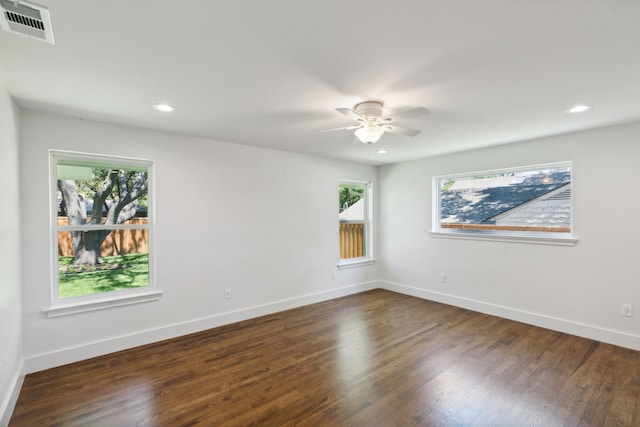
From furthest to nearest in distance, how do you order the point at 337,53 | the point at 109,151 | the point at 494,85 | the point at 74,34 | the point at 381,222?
the point at 381,222, the point at 109,151, the point at 494,85, the point at 337,53, the point at 74,34

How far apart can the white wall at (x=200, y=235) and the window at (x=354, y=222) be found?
26 cm

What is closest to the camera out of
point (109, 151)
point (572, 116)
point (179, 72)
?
point (179, 72)

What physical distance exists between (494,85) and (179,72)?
83.7 inches

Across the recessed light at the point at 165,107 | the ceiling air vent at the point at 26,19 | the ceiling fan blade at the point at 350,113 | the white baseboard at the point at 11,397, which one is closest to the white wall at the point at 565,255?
the ceiling fan blade at the point at 350,113

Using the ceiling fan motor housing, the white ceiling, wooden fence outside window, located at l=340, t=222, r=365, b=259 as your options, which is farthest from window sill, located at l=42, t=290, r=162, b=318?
wooden fence outside window, located at l=340, t=222, r=365, b=259

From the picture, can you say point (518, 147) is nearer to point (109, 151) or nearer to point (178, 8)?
point (178, 8)

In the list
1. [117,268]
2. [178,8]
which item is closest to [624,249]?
[178,8]

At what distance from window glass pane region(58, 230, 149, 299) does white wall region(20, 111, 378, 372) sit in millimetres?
178

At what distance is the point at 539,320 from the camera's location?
3.60 m

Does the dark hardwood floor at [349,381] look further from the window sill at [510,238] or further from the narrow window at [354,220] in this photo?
the narrow window at [354,220]

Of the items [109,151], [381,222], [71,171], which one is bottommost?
[381,222]

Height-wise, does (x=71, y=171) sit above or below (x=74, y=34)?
below

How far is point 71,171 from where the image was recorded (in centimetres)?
289

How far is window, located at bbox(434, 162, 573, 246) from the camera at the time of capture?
356 cm
